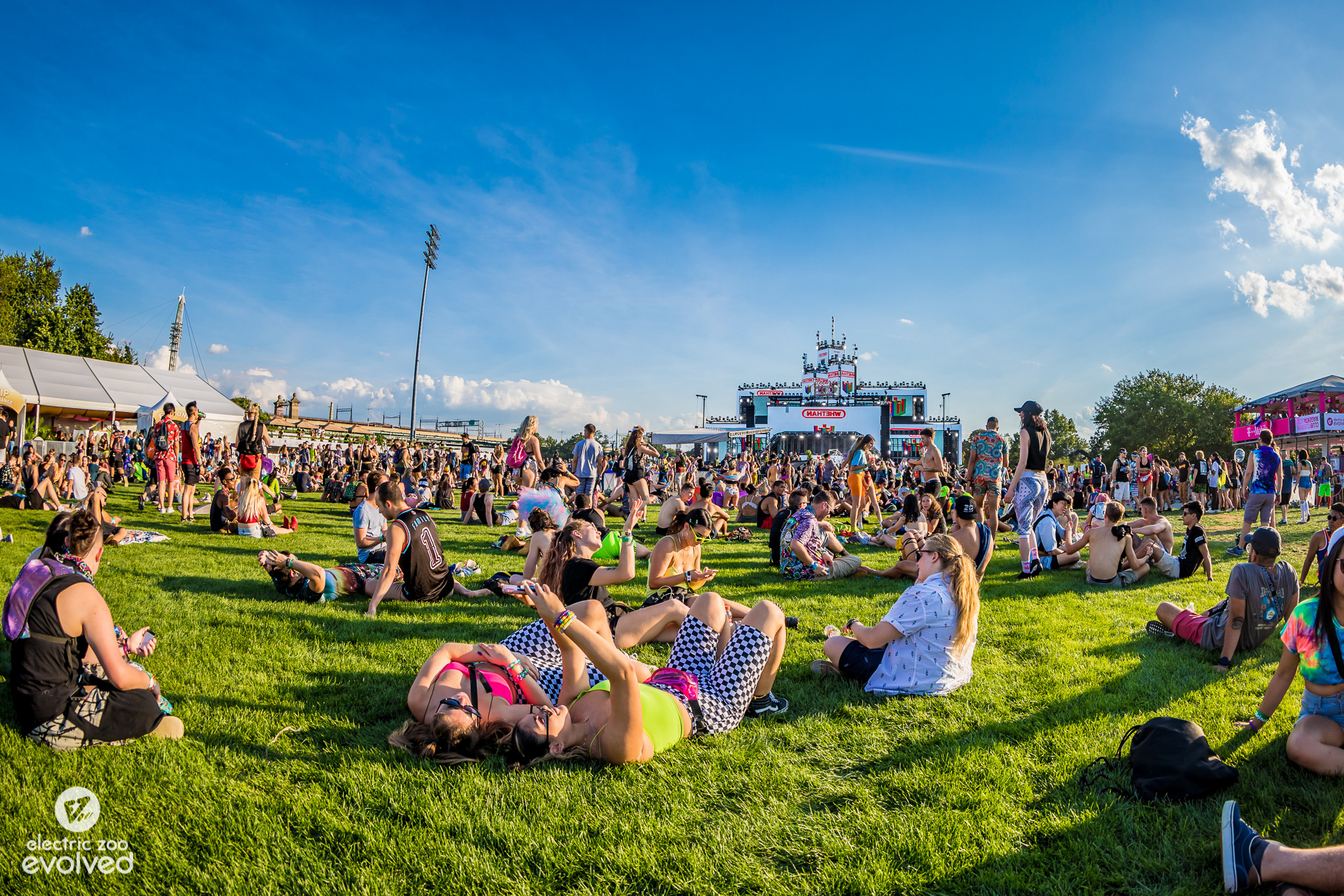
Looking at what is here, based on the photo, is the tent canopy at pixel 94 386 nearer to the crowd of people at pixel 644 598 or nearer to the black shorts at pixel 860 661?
the crowd of people at pixel 644 598

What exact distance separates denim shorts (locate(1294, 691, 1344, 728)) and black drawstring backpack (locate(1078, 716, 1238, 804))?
55 cm

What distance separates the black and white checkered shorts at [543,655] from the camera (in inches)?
153

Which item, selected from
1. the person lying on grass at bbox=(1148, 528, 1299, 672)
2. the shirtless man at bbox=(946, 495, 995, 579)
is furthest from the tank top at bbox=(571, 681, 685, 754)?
the shirtless man at bbox=(946, 495, 995, 579)

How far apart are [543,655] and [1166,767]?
3.37 metres

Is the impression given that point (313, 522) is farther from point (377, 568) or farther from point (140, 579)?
point (377, 568)

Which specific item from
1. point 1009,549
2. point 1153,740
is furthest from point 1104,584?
point 1153,740

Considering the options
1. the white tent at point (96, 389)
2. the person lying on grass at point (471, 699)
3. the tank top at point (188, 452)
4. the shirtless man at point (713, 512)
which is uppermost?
the white tent at point (96, 389)

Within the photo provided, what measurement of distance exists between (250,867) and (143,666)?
279cm

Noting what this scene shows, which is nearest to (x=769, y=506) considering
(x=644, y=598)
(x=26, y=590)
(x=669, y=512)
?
(x=669, y=512)

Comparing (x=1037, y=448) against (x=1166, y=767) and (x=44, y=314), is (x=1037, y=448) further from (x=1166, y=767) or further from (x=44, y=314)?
(x=44, y=314)

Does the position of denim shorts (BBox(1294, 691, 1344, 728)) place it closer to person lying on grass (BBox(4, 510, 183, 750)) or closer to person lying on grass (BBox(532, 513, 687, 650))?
person lying on grass (BBox(532, 513, 687, 650))

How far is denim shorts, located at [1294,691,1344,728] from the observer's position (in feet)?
10.3

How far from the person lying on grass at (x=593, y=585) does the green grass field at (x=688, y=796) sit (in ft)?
0.95

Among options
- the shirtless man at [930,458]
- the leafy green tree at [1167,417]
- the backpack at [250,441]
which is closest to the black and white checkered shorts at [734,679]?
the shirtless man at [930,458]
